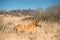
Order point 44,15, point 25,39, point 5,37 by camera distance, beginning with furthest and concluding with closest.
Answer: point 44,15, point 25,39, point 5,37

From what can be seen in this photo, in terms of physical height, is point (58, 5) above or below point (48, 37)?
above

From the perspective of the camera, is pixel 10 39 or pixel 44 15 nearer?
pixel 10 39

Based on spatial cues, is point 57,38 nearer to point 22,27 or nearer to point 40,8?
point 22,27

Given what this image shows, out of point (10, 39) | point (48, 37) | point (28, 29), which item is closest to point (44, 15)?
point (28, 29)

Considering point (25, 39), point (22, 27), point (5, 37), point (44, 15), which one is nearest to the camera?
point (5, 37)

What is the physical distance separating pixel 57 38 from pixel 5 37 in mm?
3018

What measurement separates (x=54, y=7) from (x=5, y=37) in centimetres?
1404

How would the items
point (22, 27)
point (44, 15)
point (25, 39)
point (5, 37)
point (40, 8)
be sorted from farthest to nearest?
point (40, 8), point (44, 15), point (22, 27), point (25, 39), point (5, 37)

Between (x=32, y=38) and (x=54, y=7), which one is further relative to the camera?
(x=54, y=7)

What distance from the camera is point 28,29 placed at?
10.1 meters

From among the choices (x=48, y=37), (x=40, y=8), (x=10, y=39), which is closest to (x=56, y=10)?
(x=40, y=8)

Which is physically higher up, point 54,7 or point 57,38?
point 54,7

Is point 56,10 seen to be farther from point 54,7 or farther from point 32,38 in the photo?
point 32,38

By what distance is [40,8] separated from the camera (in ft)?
69.2
